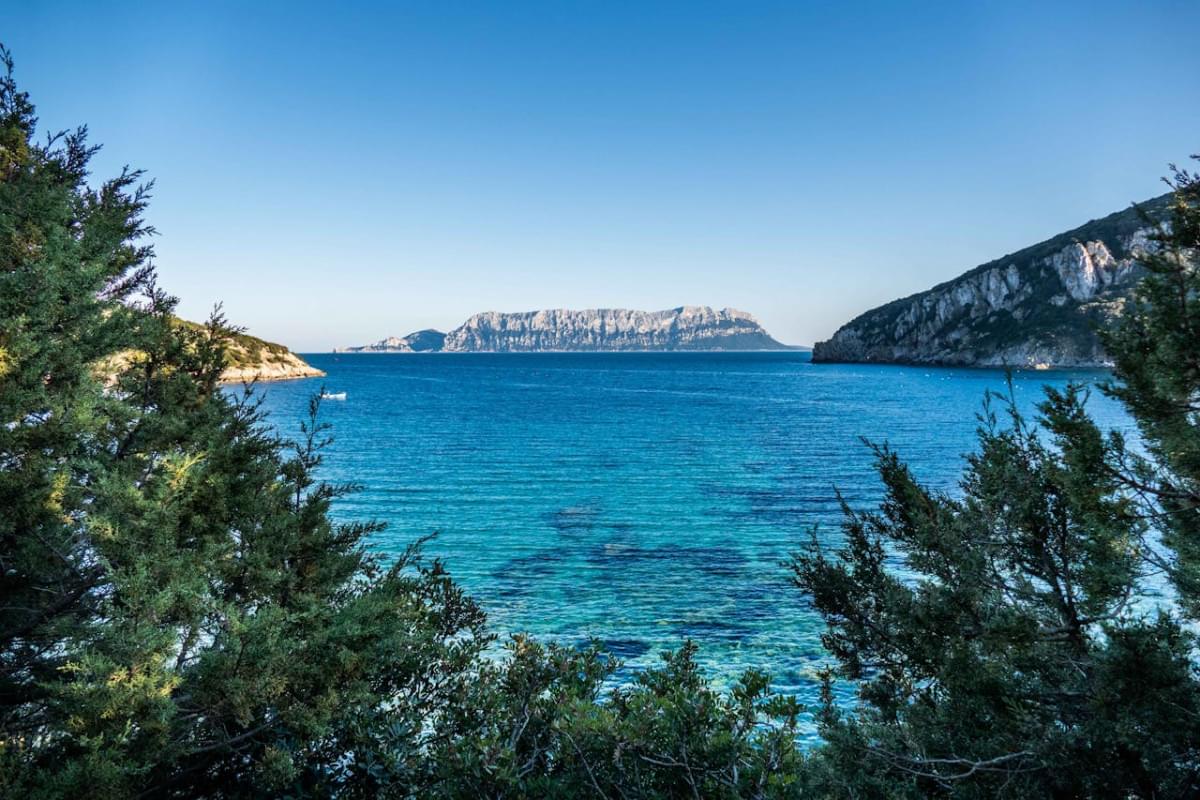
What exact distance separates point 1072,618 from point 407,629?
11029mm

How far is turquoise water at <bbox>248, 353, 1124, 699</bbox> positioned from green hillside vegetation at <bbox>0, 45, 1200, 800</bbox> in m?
5.19

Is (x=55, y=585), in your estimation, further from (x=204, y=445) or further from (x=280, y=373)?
(x=280, y=373)

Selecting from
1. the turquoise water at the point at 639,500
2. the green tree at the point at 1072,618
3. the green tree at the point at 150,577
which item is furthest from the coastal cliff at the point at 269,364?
the green tree at the point at 1072,618

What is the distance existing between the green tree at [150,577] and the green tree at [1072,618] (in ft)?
24.1

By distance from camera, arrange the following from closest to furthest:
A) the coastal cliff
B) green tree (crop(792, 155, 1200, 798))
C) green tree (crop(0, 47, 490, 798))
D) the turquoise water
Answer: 1. green tree (crop(792, 155, 1200, 798))
2. green tree (crop(0, 47, 490, 798))
3. the turquoise water
4. the coastal cliff

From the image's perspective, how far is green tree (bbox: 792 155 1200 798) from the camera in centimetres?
734

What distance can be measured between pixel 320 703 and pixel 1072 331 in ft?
711

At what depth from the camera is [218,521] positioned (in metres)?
11.1

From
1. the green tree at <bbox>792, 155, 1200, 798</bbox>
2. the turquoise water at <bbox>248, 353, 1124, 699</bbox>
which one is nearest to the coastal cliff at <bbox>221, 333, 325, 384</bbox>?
the turquoise water at <bbox>248, 353, 1124, 699</bbox>

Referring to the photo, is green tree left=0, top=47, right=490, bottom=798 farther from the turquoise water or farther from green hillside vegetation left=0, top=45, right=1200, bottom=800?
the turquoise water

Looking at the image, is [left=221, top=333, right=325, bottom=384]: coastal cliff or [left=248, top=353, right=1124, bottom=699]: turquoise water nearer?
[left=248, top=353, right=1124, bottom=699]: turquoise water

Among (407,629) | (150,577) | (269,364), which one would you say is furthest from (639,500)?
(269,364)

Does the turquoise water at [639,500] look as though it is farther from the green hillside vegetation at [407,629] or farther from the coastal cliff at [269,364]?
the coastal cliff at [269,364]

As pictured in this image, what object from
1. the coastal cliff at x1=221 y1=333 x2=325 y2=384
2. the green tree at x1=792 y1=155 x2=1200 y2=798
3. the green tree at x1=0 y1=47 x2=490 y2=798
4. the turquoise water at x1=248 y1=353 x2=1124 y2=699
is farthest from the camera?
the coastal cliff at x1=221 y1=333 x2=325 y2=384
